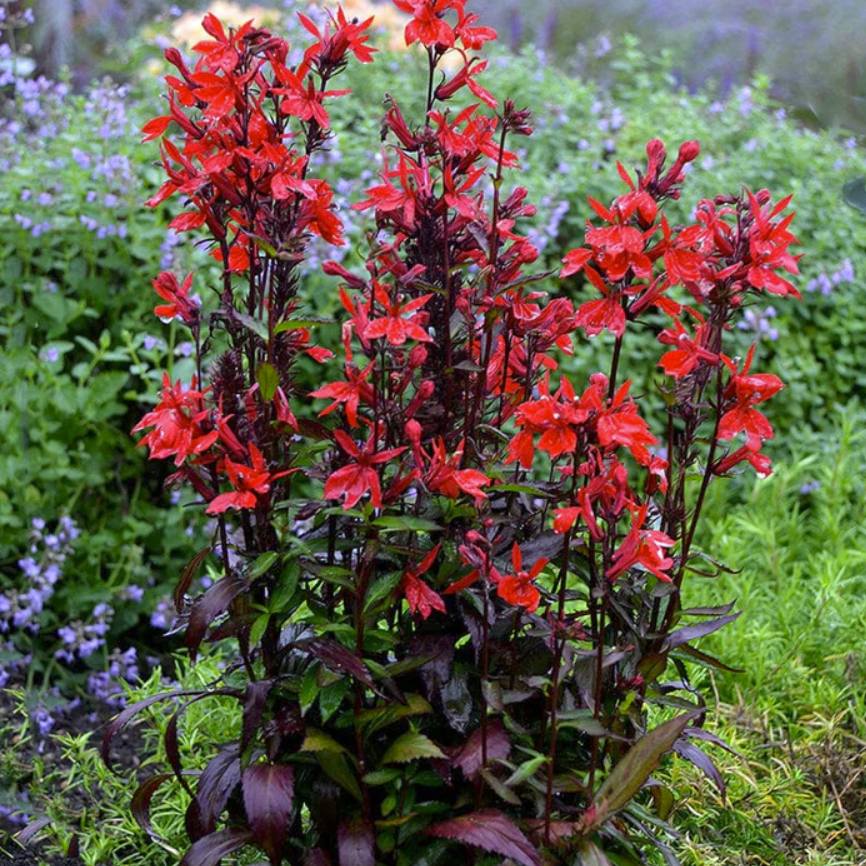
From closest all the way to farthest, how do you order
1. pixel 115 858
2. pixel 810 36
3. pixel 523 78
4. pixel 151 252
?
1. pixel 115 858
2. pixel 151 252
3. pixel 523 78
4. pixel 810 36

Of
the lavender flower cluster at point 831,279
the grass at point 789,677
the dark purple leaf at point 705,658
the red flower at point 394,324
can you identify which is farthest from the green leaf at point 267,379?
the lavender flower cluster at point 831,279

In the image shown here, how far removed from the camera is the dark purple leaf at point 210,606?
61.1 inches

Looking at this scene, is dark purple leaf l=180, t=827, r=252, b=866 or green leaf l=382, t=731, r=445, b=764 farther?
dark purple leaf l=180, t=827, r=252, b=866

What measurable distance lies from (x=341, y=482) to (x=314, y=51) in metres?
0.57

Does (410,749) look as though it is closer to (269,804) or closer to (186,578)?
(269,804)

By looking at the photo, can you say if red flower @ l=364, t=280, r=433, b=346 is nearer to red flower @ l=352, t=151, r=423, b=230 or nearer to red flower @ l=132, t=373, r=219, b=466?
red flower @ l=352, t=151, r=423, b=230

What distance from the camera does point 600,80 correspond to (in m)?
6.77

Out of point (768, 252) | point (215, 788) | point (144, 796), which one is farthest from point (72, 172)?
point (768, 252)

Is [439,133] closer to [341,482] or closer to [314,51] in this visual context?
[314,51]

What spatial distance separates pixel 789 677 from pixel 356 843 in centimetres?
145

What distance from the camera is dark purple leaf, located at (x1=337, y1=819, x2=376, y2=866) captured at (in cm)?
162

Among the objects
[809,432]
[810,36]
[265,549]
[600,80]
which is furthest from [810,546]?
[810,36]

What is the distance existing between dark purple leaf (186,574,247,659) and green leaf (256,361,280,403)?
26 cm

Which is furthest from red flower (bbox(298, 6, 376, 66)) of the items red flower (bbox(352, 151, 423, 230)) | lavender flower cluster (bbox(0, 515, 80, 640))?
lavender flower cluster (bbox(0, 515, 80, 640))
